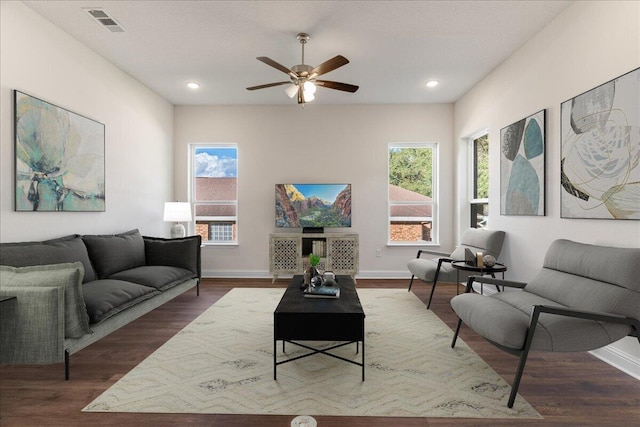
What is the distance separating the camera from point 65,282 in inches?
88.3

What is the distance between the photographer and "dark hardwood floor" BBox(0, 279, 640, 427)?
72.6 inches

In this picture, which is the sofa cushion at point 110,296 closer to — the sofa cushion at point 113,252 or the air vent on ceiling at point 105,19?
the sofa cushion at point 113,252

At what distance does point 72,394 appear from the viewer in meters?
2.10

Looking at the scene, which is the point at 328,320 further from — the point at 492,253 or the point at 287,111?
the point at 287,111

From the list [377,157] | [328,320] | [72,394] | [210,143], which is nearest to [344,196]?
[377,157]

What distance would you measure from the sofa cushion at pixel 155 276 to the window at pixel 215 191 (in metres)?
1.86

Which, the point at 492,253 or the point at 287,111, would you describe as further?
the point at 287,111

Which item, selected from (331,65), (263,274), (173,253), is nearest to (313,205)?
(263,274)

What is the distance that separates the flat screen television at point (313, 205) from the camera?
225 inches

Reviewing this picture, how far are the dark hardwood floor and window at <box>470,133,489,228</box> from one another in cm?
243

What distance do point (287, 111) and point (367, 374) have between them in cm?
452

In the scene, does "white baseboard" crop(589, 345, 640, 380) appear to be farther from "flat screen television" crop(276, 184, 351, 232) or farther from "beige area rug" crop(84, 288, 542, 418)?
"flat screen television" crop(276, 184, 351, 232)

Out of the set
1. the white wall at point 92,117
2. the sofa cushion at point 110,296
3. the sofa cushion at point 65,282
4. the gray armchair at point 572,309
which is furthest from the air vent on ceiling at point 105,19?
the gray armchair at point 572,309

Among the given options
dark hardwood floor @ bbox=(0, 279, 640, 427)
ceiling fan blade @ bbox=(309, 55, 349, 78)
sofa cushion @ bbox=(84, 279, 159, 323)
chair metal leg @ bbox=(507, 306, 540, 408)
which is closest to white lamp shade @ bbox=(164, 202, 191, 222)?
sofa cushion @ bbox=(84, 279, 159, 323)
